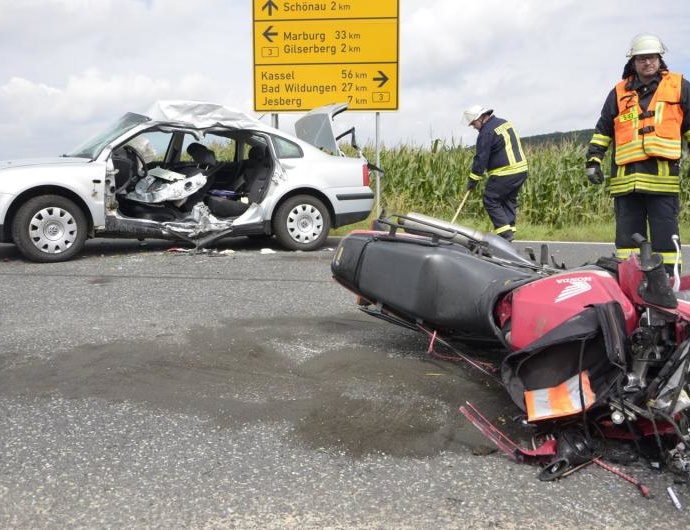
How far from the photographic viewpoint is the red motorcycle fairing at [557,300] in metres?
2.93

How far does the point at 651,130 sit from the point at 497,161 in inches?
118

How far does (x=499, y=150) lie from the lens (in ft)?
25.6

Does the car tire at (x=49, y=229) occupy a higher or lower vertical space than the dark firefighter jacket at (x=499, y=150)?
lower

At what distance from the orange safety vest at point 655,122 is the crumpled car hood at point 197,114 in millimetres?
4519

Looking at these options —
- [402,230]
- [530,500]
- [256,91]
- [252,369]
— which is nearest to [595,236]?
[256,91]

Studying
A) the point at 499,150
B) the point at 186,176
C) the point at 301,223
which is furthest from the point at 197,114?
the point at 499,150

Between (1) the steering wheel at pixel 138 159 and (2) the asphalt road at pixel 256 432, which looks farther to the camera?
(1) the steering wheel at pixel 138 159

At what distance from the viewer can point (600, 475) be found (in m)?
2.78

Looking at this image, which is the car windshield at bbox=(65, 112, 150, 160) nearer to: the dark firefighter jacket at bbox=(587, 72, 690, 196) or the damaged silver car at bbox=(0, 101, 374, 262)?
the damaged silver car at bbox=(0, 101, 374, 262)

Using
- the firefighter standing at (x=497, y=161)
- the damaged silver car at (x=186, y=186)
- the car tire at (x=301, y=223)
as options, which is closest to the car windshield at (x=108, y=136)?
the damaged silver car at (x=186, y=186)

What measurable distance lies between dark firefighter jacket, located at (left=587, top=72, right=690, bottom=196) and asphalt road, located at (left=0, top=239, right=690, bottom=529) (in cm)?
193

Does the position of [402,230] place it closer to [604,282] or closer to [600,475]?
[604,282]

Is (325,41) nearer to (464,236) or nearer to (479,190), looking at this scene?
(479,190)

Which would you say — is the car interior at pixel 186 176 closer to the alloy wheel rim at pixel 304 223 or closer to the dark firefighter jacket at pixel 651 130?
the alloy wheel rim at pixel 304 223
